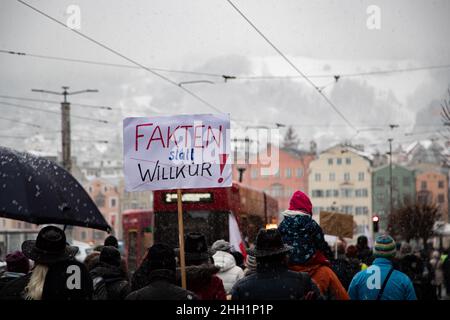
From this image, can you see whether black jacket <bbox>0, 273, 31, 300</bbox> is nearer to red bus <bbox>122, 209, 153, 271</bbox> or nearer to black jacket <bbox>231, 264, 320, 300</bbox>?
black jacket <bbox>231, 264, 320, 300</bbox>

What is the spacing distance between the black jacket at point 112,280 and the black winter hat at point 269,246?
2.33 meters

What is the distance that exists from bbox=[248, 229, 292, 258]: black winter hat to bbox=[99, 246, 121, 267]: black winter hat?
8.09 ft

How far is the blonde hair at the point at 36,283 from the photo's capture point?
683 cm

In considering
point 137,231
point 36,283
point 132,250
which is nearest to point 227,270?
point 36,283

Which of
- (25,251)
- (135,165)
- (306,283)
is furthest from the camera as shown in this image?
(135,165)

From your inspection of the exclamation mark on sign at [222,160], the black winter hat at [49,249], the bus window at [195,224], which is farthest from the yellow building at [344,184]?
the black winter hat at [49,249]

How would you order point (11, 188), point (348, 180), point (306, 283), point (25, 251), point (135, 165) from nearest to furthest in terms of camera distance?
point (306, 283)
point (25, 251)
point (11, 188)
point (135, 165)
point (348, 180)

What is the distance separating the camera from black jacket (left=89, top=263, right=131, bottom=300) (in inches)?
345

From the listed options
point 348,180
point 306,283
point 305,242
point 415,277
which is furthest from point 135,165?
point 348,180

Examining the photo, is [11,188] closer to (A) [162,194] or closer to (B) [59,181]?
(B) [59,181]

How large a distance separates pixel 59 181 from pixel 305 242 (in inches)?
93.5

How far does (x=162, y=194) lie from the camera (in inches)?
887

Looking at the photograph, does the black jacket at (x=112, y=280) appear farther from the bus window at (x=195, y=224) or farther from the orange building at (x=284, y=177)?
the orange building at (x=284, y=177)

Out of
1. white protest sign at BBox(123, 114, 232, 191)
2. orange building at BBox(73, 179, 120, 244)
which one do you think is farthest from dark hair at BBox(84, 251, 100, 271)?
orange building at BBox(73, 179, 120, 244)
